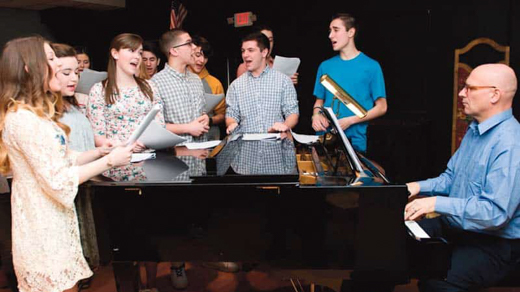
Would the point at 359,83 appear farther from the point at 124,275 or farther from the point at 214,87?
the point at 124,275

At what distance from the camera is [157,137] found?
235cm

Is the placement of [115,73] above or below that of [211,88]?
above

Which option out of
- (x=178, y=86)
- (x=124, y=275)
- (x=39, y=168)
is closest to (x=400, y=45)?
(x=178, y=86)

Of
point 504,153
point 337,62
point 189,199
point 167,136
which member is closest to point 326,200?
point 189,199

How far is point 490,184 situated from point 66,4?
6548 millimetres

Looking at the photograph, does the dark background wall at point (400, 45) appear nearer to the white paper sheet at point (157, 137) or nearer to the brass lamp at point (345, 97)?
the brass lamp at point (345, 97)

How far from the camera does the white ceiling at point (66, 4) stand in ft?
21.3

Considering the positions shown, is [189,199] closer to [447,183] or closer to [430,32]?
[447,183]

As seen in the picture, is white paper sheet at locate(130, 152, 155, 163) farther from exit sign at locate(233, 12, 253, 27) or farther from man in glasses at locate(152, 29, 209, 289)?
exit sign at locate(233, 12, 253, 27)

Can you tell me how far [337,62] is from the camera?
3.54 meters

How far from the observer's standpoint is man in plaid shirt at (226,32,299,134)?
3389mm

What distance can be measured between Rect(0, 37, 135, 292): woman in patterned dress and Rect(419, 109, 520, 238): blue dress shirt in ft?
4.50

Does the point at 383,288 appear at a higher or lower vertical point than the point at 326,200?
lower

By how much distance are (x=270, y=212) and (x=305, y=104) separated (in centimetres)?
372
